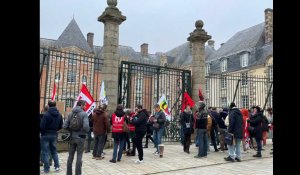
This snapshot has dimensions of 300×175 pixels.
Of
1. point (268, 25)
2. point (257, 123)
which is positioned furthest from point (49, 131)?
point (268, 25)

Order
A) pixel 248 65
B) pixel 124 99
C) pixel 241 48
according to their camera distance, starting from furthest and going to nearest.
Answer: pixel 241 48 → pixel 248 65 → pixel 124 99

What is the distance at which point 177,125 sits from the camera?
44.2 feet

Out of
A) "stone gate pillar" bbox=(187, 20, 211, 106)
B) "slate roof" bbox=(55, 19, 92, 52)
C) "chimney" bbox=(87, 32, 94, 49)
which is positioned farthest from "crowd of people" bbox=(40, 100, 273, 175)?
"chimney" bbox=(87, 32, 94, 49)

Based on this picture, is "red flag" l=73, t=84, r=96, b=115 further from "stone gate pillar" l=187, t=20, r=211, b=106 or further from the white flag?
"stone gate pillar" l=187, t=20, r=211, b=106

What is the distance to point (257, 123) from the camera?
386 inches

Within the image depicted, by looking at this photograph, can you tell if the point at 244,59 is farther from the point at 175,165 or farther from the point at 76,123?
the point at 76,123

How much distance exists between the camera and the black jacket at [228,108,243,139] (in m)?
8.95

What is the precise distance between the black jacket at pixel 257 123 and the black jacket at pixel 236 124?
104 centimetres

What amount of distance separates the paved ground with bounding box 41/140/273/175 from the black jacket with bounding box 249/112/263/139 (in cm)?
80

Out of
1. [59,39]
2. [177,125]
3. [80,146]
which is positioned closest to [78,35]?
[59,39]

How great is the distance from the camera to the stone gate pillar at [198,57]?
533 inches

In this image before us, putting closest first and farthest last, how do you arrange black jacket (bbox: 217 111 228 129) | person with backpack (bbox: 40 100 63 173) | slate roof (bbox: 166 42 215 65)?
person with backpack (bbox: 40 100 63 173) < black jacket (bbox: 217 111 228 129) < slate roof (bbox: 166 42 215 65)
